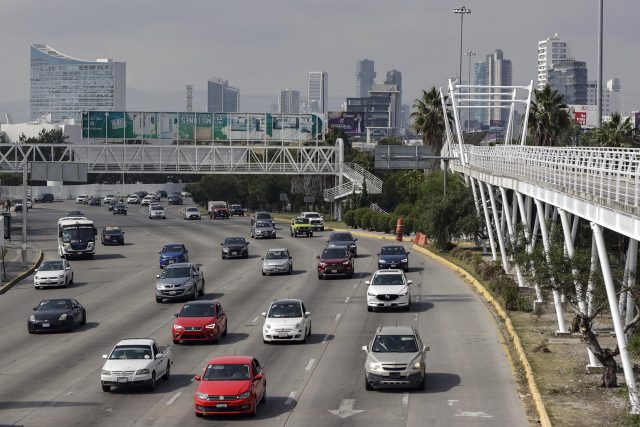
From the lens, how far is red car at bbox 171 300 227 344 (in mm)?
36844

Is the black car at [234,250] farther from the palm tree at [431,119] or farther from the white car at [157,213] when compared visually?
the white car at [157,213]

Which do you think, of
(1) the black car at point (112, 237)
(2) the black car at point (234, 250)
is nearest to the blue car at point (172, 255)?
(2) the black car at point (234, 250)

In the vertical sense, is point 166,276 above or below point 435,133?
below

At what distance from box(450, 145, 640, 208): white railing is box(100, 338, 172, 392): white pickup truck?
38.0 ft

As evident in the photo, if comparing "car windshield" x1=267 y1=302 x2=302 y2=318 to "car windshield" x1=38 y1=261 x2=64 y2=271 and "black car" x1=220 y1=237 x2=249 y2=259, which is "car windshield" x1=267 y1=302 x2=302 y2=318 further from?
"black car" x1=220 y1=237 x2=249 y2=259

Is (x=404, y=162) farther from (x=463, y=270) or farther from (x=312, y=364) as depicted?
(x=312, y=364)

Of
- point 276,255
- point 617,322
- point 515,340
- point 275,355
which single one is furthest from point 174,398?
point 276,255

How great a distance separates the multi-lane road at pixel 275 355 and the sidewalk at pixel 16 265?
91 cm

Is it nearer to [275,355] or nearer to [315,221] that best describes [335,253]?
[275,355]

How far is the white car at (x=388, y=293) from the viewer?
44.3 metres

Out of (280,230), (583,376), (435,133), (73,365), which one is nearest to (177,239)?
(280,230)

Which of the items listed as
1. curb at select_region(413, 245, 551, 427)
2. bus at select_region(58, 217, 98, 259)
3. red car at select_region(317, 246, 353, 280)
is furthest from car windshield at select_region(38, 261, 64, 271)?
curb at select_region(413, 245, 551, 427)

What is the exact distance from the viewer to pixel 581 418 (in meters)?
24.8

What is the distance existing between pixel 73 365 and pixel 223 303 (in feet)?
49.2
